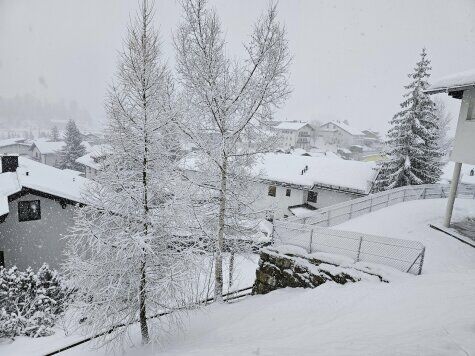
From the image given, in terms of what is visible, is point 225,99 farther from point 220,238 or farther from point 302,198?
point 302,198

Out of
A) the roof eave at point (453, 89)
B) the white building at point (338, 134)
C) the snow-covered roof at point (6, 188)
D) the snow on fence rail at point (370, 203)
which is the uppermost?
the white building at point (338, 134)

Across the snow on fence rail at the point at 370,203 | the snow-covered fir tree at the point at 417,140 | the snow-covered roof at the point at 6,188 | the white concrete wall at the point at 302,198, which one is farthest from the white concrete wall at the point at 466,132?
the snow-covered roof at the point at 6,188

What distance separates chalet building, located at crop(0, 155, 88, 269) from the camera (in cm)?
1678

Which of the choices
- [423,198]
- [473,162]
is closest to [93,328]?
[473,162]

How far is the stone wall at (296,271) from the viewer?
390 inches

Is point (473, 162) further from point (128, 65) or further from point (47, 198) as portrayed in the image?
point (47, 198)

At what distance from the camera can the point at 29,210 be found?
17.4m

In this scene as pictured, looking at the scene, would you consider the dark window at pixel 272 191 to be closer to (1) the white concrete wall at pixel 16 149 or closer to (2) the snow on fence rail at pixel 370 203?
(2) the snow on fence rail at pixel 370 203

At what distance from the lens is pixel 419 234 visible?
12.1m

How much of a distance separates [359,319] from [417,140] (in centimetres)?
2062

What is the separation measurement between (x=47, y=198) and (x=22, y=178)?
6.33 feet

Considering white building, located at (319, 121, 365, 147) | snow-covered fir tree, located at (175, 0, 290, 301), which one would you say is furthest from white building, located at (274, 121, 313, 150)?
snow-covered fir tree, located at (175, 0, 290, 301)

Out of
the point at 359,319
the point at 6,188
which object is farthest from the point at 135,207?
the point at 6,188

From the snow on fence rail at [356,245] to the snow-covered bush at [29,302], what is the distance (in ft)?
31.2
